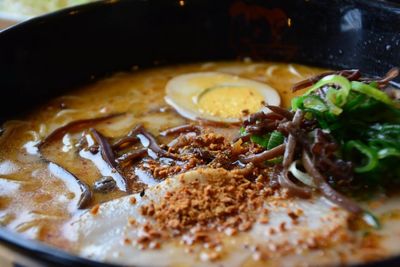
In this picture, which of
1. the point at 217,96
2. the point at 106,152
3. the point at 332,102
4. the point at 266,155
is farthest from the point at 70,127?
the point at 332,102

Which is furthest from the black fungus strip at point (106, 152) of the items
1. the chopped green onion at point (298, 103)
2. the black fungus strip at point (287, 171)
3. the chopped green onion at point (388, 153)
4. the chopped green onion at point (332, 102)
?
the chopped green onion at point (388, 153)

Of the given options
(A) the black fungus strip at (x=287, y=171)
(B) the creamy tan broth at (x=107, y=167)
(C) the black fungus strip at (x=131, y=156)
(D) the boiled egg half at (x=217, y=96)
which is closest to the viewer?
(B) the creamy tan broth at (x=107, y=167)

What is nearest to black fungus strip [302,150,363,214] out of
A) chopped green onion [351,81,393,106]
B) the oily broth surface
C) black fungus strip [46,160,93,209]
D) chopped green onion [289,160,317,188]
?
chopped green onion [289,160,317,188]

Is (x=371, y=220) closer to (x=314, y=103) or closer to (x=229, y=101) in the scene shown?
(x=314, y=103)

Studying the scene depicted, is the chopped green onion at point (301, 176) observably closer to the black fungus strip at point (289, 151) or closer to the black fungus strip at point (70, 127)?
the black fungus strip at point (289, 151)

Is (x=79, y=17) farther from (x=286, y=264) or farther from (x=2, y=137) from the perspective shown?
(x=286, y=264)
